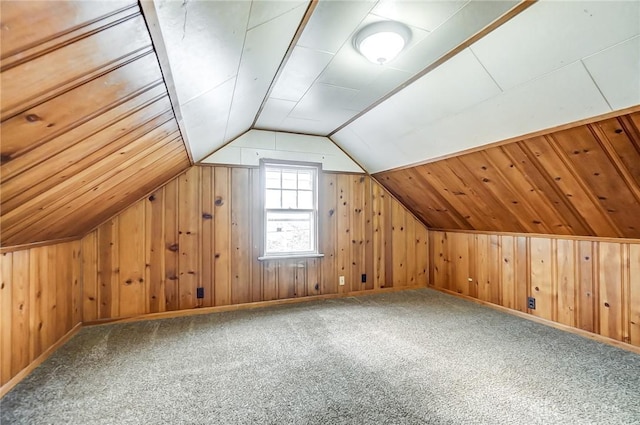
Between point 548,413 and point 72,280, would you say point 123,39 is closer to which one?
point 548,413

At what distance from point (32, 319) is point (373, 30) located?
10.1 feet

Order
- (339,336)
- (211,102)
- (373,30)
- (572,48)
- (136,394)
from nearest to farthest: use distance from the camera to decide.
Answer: (572,48)
(373,30)
(136,394)
(211,102)
(339,336)

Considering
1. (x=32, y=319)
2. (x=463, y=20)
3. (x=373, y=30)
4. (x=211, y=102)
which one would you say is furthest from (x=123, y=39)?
(x=32, y=319)

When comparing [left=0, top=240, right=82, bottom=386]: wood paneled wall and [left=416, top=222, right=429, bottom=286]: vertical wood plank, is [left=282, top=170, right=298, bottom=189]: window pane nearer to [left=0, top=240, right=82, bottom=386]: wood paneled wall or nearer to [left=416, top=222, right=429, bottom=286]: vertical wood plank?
[left=416, top=222, right=429, bottom=286]: vertical wood plank

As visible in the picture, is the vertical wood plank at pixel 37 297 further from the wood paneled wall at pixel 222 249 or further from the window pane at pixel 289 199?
the window pane at pixel 289 199

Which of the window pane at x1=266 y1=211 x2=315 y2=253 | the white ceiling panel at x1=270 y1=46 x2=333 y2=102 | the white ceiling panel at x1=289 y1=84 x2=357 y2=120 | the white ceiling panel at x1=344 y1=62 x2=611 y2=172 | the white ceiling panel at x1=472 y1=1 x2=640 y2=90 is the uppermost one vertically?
the white ceiling panel at x1=289 y1=84 x2=357 y2=120

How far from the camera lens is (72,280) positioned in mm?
2875

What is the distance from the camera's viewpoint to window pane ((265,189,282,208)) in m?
3.86

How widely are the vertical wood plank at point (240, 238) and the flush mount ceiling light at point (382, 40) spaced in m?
2.23

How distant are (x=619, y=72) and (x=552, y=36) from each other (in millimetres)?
404

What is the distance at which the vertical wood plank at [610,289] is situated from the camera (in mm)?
2578

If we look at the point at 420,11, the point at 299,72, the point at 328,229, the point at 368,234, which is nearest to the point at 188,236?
the point at 328,229

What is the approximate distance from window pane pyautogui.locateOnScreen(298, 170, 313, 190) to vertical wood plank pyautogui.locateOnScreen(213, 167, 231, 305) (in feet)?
3.14

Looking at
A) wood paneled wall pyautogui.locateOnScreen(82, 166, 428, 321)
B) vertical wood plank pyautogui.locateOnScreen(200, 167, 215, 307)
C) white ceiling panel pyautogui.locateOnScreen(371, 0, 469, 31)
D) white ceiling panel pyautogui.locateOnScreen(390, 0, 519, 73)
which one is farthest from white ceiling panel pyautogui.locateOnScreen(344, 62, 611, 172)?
vertical wood plank pyautogui.locateOnScreen(200, 167, 215, 307)
